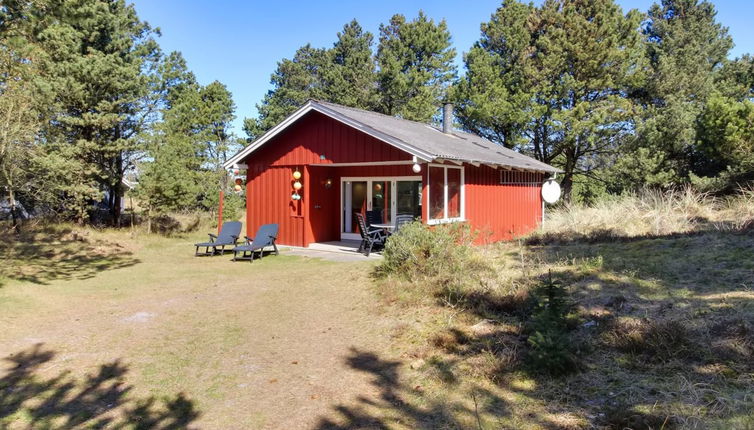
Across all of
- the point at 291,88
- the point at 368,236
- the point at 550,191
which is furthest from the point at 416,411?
the point at 291,88

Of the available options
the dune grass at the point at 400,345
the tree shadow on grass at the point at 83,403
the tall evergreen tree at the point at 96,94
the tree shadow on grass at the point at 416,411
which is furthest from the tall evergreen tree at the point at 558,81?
the tree shadow on grass at the point at 83,403

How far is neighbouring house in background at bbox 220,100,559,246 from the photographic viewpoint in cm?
1206

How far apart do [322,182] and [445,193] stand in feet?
13.3

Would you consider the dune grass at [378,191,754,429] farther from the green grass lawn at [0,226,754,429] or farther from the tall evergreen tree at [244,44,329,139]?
the tall evergreen tree at [244,44,329,139]

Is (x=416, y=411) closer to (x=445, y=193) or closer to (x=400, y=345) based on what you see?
(x=400, y=345)

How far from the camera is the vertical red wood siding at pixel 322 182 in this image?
12672 millimetres

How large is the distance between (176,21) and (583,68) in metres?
18.8

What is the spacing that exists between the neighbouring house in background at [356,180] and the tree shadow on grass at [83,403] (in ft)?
26.4

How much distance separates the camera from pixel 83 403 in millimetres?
3822

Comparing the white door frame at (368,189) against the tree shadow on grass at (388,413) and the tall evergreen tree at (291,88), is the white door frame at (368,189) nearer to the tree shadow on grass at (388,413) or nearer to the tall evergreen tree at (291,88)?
the tree shadow on grass at (388,413)

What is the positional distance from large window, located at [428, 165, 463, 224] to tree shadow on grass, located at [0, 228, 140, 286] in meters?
7.37

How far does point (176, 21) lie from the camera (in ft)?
45.9

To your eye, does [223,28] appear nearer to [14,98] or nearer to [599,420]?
[14,98]

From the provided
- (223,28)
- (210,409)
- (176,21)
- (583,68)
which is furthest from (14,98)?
(583,68)
